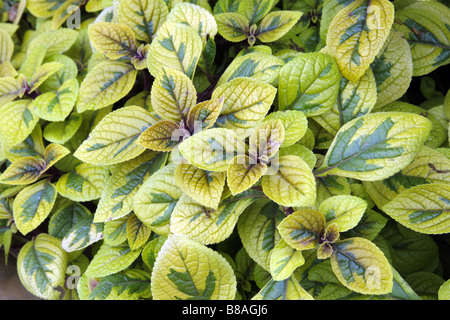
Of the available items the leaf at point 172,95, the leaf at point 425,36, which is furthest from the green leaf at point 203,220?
the leaf at point 425,36

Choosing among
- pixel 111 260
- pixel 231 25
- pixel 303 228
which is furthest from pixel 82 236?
pixel 231 25

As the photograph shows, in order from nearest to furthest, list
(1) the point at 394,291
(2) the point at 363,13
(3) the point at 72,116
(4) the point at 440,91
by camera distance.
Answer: (1) the point at 394,291 → (2) the point at 363,13 → (3) the point at 72,116 → (4) the point at 440,91

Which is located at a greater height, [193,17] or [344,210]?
[193,17]

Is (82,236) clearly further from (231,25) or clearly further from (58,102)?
(231,25)

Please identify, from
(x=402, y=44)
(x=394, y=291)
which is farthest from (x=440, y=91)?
(x=394, y=291)

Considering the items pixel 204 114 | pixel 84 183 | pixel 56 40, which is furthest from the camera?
pixel 56 40

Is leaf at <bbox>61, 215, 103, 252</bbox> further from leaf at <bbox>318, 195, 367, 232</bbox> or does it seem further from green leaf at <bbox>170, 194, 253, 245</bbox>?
leaf at <bbox>318, 195, 367, 232</bbox>

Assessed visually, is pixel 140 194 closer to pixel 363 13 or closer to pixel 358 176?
pixel 358 176
